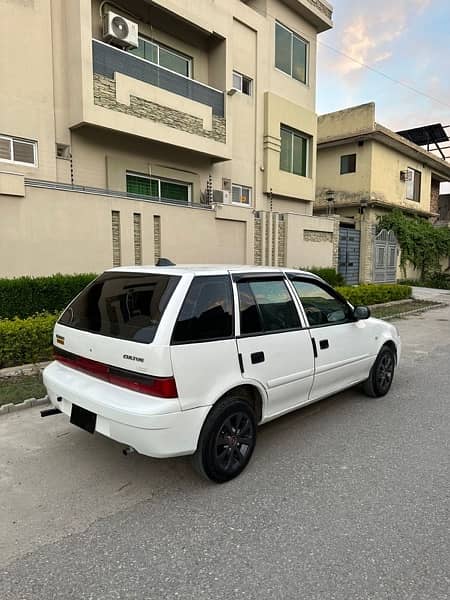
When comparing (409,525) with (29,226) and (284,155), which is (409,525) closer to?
(29,226)

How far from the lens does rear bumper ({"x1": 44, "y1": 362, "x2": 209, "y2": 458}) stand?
2.75 m

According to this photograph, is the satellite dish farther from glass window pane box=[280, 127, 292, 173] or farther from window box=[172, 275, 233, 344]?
window box=[172, 275, 233, 344]

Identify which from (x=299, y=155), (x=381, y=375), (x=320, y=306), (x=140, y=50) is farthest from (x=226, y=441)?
(x=299, y=155)

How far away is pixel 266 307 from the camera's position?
11.9 ft

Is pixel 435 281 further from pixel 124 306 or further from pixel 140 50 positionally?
pixel 124 306

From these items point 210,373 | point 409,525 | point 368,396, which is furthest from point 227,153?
point 409,525

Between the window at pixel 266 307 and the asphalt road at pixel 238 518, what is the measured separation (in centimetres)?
113

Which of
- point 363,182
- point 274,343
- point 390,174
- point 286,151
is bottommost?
point 274,343

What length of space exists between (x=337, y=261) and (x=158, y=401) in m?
15.0

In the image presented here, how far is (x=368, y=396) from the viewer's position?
5.09 meters

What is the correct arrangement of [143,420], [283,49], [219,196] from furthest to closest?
[283,49], [219,196], [143,420]

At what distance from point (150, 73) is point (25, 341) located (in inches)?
307

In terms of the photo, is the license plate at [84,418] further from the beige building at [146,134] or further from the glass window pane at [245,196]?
the glass window pane at [245,196]

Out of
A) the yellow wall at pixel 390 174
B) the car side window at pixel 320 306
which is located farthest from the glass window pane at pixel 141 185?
the yellow wall at pixel 390 174
